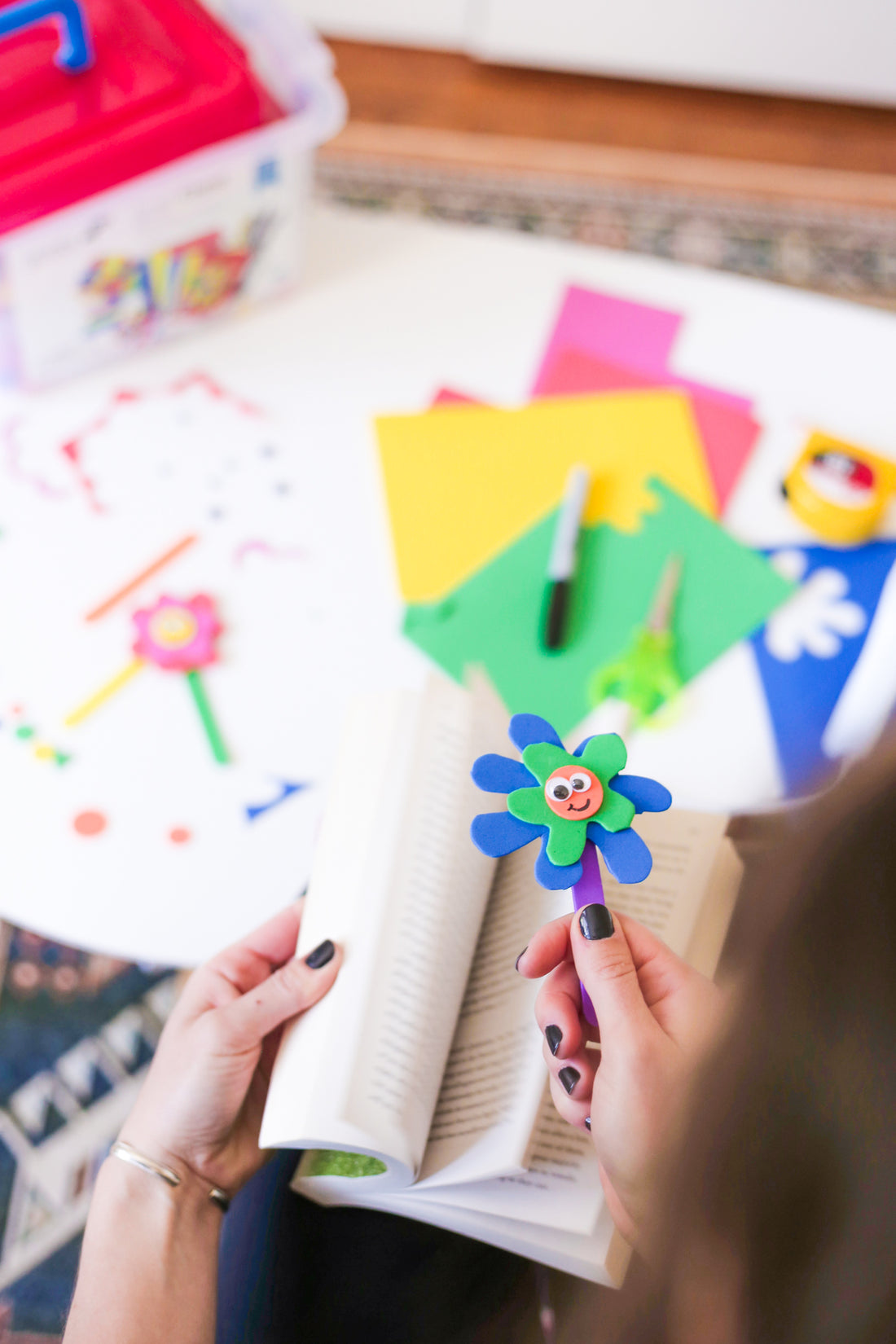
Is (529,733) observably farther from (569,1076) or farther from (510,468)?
(510,468)

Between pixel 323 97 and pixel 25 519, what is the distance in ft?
1.26

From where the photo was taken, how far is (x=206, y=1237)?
0.68 metres

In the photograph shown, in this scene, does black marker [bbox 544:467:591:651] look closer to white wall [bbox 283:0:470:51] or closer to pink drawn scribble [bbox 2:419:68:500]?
pink drawn scribble [bbox 2:419:68:500]

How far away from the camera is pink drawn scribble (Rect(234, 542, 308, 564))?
82 centimetres

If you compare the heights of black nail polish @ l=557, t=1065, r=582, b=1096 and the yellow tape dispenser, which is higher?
the yellow tape dispenser

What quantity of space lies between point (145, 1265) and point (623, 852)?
1.26 feet

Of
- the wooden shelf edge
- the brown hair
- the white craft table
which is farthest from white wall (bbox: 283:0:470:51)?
the brown hair

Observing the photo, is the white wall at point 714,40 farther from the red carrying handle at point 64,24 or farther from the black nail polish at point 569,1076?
the black nail polish at point 569,1076

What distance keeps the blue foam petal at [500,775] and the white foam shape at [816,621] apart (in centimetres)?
33

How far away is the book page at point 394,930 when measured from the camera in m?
0.58

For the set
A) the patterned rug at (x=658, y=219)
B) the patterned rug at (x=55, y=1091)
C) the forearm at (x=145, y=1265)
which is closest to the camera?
the forearm at (x=145, y=1265)

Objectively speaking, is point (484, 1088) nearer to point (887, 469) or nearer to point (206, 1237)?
point (206, 1237)

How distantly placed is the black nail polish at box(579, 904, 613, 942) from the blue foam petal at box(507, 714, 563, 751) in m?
0.08

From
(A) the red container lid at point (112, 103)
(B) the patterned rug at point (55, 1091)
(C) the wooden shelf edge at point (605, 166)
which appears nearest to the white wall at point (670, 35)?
(C) the wooden shelf edge at point (605, 166)
